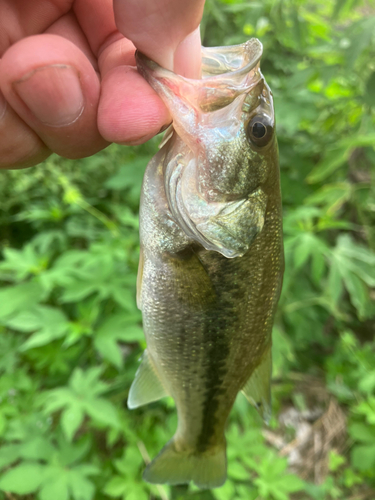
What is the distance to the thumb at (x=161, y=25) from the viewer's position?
2.30 feet

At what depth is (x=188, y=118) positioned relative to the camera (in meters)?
0.78

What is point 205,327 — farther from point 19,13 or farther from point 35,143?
point 19,13

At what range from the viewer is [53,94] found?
29.4 inches

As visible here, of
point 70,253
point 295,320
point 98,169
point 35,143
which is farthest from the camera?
point 98,169

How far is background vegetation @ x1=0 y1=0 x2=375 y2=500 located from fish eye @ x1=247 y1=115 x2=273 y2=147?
102 cm

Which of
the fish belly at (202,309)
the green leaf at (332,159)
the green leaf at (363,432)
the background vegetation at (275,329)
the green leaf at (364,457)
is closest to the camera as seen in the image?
the fish belly at (202,309)

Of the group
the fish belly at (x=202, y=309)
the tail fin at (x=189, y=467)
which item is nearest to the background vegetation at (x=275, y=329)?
the tail fin at (x=189, y=467)

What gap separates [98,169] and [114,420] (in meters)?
2.26

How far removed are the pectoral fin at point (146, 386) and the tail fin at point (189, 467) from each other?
0.68 feet

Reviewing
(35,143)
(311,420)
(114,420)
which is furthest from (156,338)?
(311,420)

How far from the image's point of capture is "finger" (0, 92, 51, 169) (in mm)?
858

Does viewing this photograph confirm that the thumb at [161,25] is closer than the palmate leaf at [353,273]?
Yes

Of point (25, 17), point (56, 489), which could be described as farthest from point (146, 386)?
point (25, 17)

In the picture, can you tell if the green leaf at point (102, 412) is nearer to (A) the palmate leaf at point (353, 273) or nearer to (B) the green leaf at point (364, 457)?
(A) the palmate leaf at point (353, 273)
